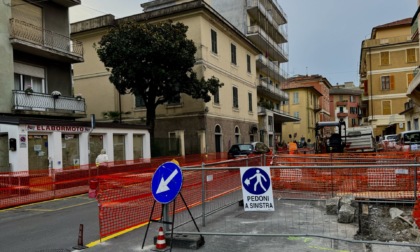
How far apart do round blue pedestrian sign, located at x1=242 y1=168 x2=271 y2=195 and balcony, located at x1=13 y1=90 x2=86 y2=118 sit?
1707 centimetres

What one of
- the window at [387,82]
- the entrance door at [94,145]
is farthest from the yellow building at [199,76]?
the window at [387,82]

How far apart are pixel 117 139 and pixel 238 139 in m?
16.5

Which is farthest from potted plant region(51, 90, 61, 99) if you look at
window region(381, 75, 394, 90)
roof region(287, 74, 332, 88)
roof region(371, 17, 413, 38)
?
roof region(287, 74, 332, 88)

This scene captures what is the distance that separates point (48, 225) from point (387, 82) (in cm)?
5245

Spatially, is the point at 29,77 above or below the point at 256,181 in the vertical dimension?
above

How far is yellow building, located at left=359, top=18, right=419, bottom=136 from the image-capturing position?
51.0 meters

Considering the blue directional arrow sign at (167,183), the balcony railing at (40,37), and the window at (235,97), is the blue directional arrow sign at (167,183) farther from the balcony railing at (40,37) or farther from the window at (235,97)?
the window at (235,97)

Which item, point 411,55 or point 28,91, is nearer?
point 28,91

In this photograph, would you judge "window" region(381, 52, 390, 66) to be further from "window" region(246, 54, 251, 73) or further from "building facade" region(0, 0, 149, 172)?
"building facade" region(0, 0, 149, 172)

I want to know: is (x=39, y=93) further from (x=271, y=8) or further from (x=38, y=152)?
(x=271, y=8)

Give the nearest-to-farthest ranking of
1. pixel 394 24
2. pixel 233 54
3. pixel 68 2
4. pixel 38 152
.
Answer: pixel 38 152 < pixel 68 2 < pixel 233 54 < pixel 394 24

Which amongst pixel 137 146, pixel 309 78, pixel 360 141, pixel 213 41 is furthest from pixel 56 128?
pixel 309 78

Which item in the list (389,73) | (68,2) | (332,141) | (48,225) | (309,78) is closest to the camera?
(48,225)

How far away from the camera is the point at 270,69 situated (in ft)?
153
